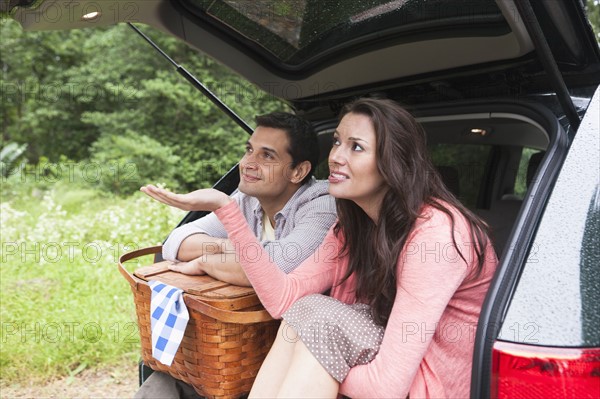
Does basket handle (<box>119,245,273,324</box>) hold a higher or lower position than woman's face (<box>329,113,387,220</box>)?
lower

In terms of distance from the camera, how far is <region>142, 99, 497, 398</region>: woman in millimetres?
1360

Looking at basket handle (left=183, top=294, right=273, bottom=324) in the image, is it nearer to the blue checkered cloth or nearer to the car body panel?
the blue checkered cloth

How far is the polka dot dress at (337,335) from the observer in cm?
140

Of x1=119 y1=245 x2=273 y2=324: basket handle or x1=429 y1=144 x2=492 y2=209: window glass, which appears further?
x1=429 y1=144 x2=492 y2=209: window glass

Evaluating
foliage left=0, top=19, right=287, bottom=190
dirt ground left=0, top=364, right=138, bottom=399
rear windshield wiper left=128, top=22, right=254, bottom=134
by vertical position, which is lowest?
dirt ground left=0, top=364, right=138, bottom=399

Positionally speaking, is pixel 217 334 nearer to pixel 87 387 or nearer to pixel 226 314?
pixel 226 314

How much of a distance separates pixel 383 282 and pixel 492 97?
0.89 m

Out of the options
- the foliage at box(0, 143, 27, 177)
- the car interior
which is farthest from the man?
the foliage at box(0, 143, 27, 177)

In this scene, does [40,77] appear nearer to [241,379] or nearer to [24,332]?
[24,332]

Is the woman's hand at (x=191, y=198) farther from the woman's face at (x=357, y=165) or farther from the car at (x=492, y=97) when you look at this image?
the car at (x=492, y=97)

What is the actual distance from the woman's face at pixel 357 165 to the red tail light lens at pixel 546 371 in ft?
1.92

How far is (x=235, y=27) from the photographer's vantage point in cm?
227

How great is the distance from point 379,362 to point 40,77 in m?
11.7

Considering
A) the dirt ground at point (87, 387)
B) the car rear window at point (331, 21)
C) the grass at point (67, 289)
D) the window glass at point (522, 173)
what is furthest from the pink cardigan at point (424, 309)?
the grass at point (67, 289)
